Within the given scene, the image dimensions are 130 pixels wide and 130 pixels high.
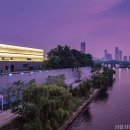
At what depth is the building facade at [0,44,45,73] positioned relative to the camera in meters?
46.5

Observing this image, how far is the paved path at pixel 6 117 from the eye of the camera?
17975 mm

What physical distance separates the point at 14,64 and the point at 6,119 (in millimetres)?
30598

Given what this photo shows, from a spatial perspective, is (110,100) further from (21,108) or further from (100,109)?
(21,108)

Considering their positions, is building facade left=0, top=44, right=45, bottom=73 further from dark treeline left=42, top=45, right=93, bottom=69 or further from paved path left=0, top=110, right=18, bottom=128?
paved path left=0, top=110, right=18, bottom=128

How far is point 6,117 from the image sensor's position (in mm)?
19344

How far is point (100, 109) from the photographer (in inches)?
1203

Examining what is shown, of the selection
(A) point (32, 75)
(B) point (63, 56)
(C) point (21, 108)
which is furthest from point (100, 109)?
(B) point (63, 56)

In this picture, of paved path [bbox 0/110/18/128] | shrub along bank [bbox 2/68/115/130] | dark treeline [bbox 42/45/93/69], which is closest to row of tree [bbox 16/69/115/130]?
shrub along bank [bbox 2/68/115/130]

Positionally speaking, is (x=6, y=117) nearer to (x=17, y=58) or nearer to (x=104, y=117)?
(x=104, y=117)

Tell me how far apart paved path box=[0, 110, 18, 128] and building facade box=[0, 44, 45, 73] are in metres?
23.1

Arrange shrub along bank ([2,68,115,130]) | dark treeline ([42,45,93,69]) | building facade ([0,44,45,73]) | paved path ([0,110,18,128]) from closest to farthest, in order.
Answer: shrub along bank ([2,68,115,130]) < paved path ([0,110,18,128]) < building facade ([0,44,45,73]) < dark treeline ([42,45,93,69])

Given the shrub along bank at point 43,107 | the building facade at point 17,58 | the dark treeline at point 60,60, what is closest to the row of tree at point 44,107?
the shrub along bank at point 43,107

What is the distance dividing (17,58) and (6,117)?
44683 mm

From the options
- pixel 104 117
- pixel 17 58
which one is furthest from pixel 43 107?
pixel 17 58
